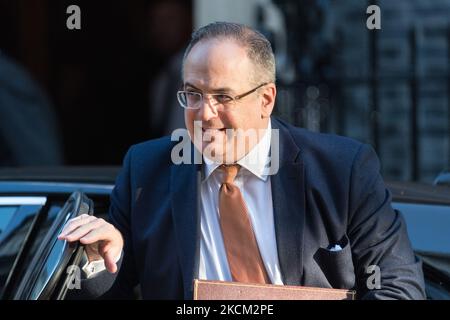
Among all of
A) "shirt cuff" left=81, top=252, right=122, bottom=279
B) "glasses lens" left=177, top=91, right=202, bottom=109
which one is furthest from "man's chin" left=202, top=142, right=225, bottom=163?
"shirt cuff" left=81, top=252, right=122, bottom=279

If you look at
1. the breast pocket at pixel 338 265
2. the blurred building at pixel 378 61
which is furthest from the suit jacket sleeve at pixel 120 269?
the blurred building at pixel 378 61

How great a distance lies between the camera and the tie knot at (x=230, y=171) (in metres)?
2.81

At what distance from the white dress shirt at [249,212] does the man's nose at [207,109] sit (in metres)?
0.17

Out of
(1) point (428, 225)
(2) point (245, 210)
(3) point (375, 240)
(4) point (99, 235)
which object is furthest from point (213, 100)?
(1) point (428, 225)

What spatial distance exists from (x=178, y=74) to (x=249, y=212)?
376 centimetres

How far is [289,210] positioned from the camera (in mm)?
2762

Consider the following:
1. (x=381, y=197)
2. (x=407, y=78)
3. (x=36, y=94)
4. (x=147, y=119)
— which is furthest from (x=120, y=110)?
(x=381, y=197)

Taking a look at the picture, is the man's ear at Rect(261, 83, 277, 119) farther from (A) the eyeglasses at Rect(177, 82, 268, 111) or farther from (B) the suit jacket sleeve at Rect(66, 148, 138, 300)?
(B) the suit jacket sleeve at Rect(66, 148, 138, 300)

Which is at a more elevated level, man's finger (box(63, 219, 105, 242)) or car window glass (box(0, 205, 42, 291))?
man's finger (box(63, 219, 105, 242))

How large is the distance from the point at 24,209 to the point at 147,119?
5806 millimetres

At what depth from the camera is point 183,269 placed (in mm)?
2744

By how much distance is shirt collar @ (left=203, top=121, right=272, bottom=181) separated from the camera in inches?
110

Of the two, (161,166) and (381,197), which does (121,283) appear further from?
(381,197)

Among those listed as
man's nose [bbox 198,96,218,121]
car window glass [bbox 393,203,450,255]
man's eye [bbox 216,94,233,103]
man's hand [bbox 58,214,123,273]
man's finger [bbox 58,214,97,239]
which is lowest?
car window glass [bbox 393,203,450,255]
